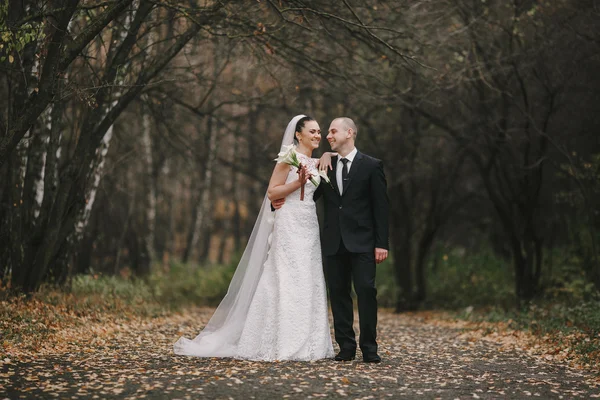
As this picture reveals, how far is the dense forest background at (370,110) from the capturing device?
31.7 ft

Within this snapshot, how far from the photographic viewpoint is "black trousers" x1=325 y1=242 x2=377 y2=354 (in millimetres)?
7043

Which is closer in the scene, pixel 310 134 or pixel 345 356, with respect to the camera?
pixel 345 356

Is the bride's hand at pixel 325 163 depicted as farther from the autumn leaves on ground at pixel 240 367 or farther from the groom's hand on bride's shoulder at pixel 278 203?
the autumn leaves on ground at pixel 240 367

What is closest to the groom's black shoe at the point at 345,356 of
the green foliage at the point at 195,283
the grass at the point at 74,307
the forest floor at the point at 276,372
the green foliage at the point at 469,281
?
the forest floor at the point at 276,372

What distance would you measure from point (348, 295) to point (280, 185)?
4.34 feet

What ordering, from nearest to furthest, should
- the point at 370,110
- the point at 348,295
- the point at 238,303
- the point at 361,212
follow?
the point at 361,212 → the point at 348,295 → the point at 238,303 → the point at 370,110

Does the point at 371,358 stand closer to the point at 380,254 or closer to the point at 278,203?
the point at 380,254

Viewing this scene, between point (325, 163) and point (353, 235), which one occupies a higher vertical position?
point (325, 163)

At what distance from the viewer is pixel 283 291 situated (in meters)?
7.27

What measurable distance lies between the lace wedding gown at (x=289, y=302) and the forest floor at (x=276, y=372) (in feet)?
0.76

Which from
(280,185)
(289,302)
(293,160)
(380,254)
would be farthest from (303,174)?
(289,302)

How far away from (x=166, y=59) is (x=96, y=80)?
1.06 m

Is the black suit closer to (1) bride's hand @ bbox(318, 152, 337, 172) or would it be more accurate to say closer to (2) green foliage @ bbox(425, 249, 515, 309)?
(1) bride's hand @ bbox(318, 152, 337, 172)

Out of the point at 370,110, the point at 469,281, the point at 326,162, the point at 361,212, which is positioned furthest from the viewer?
the point at 469,281
